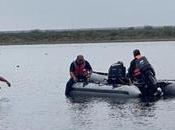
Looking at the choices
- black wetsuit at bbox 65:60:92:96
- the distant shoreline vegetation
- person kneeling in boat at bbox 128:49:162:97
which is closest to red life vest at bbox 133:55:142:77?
person kneeling in boat at bbox 128:49:162:97

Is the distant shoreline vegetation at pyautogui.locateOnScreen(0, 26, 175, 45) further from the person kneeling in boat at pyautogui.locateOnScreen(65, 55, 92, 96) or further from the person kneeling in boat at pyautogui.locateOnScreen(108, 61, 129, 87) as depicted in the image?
the person kneeling in boat at pyautogui.locateOnScreen(108, 61, 129, 87)

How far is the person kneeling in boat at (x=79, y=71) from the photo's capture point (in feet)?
110

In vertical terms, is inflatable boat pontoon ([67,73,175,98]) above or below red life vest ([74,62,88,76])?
below

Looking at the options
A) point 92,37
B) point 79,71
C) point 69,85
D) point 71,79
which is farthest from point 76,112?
point 92,37

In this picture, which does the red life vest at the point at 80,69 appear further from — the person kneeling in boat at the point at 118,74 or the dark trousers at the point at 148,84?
the dark trousers at the point at 148,84

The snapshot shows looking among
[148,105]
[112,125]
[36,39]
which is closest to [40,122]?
[112,125]

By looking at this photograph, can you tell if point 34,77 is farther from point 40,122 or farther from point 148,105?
point 40,122

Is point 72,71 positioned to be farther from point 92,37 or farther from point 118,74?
point 92,37

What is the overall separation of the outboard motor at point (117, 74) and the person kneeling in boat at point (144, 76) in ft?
1.18

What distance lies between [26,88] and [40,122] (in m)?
14.2

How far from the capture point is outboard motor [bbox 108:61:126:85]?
32.2 metres

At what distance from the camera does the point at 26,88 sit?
40531mm

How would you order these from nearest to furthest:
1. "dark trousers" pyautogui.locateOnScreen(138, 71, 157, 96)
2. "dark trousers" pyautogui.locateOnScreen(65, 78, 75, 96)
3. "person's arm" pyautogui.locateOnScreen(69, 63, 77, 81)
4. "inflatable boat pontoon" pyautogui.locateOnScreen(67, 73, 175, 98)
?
"dark trousers" pyautogui.locateOnScreen(138, 71, 157, 96)
"inflatable boat pontoon" pyautogui.locateOnScreen(67, 73, 175, 98)
"person's arm" pyautogui.locateOnScreen(69, 63, 77, 81)
"dark trousers" pyautogui.locateOnScreen(65, 78, 75, 96)

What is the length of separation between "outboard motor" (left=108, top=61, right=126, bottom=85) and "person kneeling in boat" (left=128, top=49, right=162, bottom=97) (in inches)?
14.1
